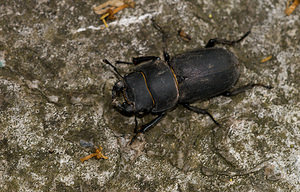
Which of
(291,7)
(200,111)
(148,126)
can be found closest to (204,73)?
(200,111)

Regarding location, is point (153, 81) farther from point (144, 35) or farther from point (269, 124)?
point (269, 124)

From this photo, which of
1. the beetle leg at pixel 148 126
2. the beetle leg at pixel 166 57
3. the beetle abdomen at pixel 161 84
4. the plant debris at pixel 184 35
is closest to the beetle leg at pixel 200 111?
the beetle abdomen at pixel 161 84

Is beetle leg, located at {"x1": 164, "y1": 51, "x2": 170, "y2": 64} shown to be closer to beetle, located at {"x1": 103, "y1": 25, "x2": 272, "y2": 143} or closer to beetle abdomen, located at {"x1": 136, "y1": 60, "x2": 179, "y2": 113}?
beetle, located at {"x1": 103, "y1": 25, "x2": 272, "y2": 143}

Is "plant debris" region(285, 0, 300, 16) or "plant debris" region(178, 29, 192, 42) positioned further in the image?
"plant debris" region(285, 0, 300, 16)

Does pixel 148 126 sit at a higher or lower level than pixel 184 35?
lower

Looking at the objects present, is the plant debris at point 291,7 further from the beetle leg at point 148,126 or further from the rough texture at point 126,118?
the beetle leg at point 148,126

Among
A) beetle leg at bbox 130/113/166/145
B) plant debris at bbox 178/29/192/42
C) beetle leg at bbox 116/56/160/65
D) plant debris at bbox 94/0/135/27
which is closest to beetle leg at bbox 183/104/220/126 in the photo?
beetle leg at bbox 130/113/166/145

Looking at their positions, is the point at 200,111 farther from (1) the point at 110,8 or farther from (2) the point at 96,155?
(1) the point at 110,8
